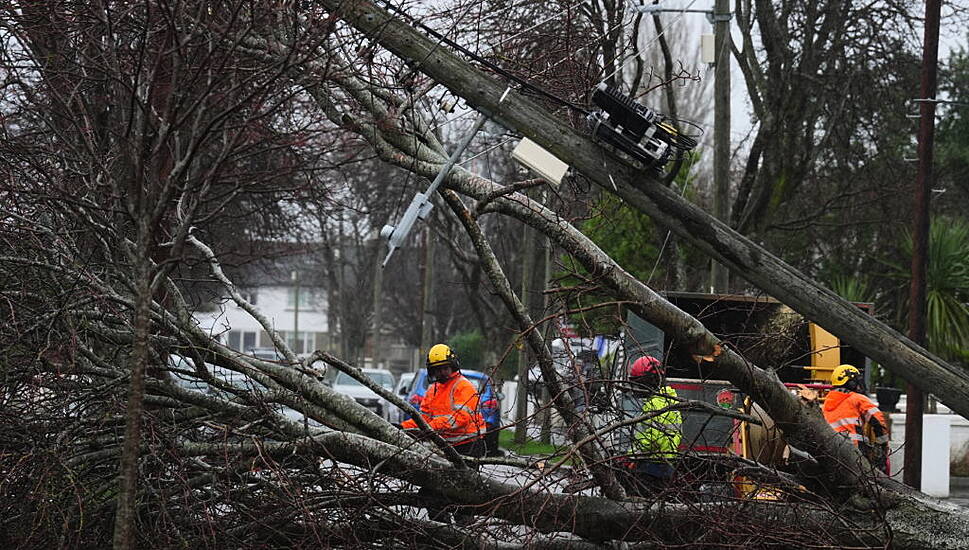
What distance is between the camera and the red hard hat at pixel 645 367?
271 inches

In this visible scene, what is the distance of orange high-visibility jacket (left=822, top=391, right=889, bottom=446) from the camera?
902 cm

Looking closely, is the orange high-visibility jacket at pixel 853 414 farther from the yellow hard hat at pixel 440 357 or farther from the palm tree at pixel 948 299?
the palm tree at pixel 948 299

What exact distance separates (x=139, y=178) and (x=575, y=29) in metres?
6.42

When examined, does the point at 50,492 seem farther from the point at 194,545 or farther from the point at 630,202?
the point at 630,202

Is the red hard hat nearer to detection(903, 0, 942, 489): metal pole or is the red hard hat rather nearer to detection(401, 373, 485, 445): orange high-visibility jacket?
detection(401, 373, 485, 445): orange high-visibility jacket

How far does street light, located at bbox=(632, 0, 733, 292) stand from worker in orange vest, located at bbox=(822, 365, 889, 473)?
16.7ft

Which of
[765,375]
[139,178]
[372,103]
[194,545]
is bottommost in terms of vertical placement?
[194,545]

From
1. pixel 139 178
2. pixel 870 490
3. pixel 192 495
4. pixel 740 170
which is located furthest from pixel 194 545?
pixel 740 170

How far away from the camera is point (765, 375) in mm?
7129

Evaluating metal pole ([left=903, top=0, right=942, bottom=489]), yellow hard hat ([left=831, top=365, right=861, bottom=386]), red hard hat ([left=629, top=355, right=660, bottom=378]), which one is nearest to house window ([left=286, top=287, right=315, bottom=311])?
metal pole ([left=903, top=0, right=942, bottom=489])

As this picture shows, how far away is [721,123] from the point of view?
1511cm

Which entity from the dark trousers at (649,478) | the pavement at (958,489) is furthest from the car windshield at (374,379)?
the dark trousers at (649,478)

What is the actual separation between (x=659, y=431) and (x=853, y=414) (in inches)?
108

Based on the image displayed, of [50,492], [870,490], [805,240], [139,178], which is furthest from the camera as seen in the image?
[805,240]
